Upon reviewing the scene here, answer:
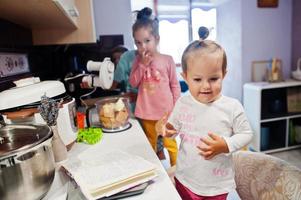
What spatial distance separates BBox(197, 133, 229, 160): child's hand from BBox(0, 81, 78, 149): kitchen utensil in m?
0.48

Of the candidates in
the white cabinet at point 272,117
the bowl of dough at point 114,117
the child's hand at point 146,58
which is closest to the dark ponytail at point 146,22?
the child's hand at point 146,58

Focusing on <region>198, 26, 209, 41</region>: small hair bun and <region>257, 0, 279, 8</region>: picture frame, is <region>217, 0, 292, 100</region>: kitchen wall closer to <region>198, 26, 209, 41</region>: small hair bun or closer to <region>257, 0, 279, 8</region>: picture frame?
<region>257, 0, 279, 8</region>: picture frame

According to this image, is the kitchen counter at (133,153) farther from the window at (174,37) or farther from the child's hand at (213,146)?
the window at (174,37)

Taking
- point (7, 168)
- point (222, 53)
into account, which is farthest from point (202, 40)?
point (7, 168)

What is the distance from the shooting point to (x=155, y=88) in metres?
1.20

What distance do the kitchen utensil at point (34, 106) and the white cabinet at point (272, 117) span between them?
1963 mm

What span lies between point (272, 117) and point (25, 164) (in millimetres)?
2376

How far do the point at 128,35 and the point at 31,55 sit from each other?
802 mm

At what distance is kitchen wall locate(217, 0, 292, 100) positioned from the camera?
2.44 meters

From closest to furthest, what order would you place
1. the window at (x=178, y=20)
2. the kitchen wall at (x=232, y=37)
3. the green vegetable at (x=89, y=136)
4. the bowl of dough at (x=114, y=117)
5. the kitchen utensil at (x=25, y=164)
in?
the kitchen utensil at (x=25, y=164) → the green vegetable at (x=89, y=136) → the bowl of dough at (x=114, y=117) → the kitchen wall at (x=232, y=37) → the window at (x=178, y=20)

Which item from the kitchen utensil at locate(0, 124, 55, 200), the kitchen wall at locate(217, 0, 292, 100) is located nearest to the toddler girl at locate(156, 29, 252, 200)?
the kitchen utensil at locate(0, 124, 55, 200)

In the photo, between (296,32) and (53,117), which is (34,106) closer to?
(53,117)

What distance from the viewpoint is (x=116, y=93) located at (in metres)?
1.57

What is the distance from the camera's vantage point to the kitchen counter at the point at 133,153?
558 millimetres
